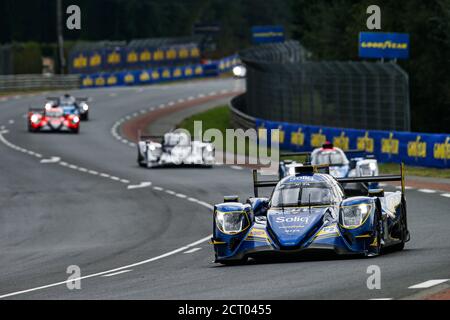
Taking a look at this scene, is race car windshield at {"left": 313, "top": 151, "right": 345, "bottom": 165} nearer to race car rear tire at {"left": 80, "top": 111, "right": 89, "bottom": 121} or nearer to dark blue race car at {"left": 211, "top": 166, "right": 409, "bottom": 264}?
dark blue race car at {"left": 211, "top": 166, "right": 409, "bottom": 264}

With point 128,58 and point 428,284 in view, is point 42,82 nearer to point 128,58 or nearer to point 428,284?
point 128,58

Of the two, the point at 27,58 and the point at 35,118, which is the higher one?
the point at 35,118

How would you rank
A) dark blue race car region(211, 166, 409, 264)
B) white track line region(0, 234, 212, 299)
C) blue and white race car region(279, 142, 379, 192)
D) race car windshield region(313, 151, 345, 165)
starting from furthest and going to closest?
race car windshield region(313, 151, 345, 165) < blue and white race car region(279, 142, 379, 192) < dark blue race car region(211, 166, 409, 264) < white track line region(0, 234, 212, 299)

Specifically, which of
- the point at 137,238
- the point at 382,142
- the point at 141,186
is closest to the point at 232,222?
the point at 137,238

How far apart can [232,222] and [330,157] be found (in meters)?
12.1


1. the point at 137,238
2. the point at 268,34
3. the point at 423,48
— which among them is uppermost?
the point at 137,238

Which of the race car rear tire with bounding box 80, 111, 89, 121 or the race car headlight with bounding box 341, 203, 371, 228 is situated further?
the race car rear tire with bounding box 80, 111, 89, 121

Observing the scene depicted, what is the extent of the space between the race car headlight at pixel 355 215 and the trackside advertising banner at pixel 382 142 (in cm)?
1929

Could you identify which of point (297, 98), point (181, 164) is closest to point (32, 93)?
point (297, 98)

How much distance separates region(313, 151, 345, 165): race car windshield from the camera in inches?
1159

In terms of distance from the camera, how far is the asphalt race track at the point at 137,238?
14289 millimetres

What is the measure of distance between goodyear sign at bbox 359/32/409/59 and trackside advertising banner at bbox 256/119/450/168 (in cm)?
503

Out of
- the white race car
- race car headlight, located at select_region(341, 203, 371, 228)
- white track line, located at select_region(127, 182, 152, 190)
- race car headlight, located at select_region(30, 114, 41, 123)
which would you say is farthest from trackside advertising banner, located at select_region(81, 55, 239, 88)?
race car headlight, located at select_region(341, 203, 371, 228)

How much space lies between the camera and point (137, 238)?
79.0ft
